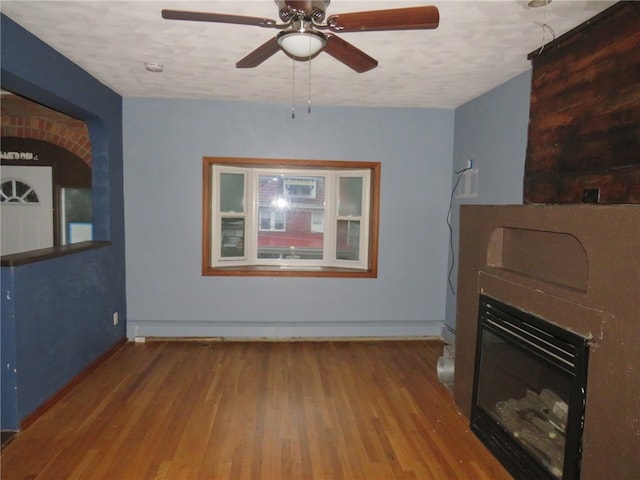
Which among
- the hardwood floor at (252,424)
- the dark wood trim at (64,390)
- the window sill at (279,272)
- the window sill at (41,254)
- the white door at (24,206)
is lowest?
the hardwood floor at (252,424)

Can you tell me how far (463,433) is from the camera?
264 cm

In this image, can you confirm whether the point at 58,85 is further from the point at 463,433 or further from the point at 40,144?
the point at 463,433

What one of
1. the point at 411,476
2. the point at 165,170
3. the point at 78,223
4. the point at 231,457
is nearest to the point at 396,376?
the point at 411,476

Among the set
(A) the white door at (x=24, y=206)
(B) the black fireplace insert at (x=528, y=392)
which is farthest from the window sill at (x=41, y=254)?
(B) the black fireplace insert at (x=528, y=392)

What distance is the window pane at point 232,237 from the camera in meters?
4.50

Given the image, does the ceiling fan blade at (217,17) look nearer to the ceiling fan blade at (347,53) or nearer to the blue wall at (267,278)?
the ceiling fan blade at (347,53)

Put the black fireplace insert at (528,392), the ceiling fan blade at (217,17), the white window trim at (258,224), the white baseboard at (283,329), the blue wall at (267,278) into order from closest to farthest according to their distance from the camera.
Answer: the ceiling fan blade at (217,17) → the black fireplace insert at (528,392) → the blue wall at (267,278) → the white baseboard at (283,329) → the white window trim at (258,224)

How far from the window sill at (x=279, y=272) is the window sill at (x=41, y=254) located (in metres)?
1.16

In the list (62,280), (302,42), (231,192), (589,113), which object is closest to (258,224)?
(231,192)

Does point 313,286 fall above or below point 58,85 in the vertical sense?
below

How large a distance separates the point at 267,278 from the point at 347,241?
1076mm

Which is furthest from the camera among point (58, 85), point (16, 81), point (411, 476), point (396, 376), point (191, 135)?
point (191, 135)

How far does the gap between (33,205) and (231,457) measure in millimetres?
4144

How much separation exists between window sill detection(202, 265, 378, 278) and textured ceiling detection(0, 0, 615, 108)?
6.06 feet
